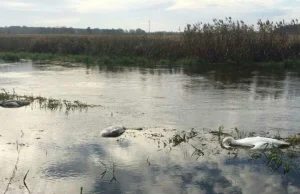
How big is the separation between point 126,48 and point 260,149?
19.5m

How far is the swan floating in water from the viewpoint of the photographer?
281 inches

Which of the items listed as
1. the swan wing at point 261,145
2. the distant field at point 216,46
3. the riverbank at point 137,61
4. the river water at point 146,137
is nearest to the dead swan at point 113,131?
the river water at point 146,137

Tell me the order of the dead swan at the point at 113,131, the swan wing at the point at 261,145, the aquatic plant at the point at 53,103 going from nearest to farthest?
the swan wing at the point at 261,145
the dead swan at the point at 113,131
the aquatic plant at the point at 53,103

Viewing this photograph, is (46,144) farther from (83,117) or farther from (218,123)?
(218,123)

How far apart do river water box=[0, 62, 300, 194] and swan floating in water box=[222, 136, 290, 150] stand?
25cm

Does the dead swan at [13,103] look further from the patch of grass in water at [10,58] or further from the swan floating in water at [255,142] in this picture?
the patch of grass in water at [10,58]

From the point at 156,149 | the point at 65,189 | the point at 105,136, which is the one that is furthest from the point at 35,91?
the point at 65,189

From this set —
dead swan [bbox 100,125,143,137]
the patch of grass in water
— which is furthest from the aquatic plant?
the patch of grass in water

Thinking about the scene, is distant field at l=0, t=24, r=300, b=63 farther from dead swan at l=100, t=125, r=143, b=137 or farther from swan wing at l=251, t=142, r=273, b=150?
swan wing at l=251, t=142, r=273, b=150

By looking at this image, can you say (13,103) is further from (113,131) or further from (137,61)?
(137,61)

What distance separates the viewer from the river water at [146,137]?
570 centimetres

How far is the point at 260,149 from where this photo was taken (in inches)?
279

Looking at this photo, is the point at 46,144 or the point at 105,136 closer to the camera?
the point at 46,144

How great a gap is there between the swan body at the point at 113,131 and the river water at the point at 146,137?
0.13m
